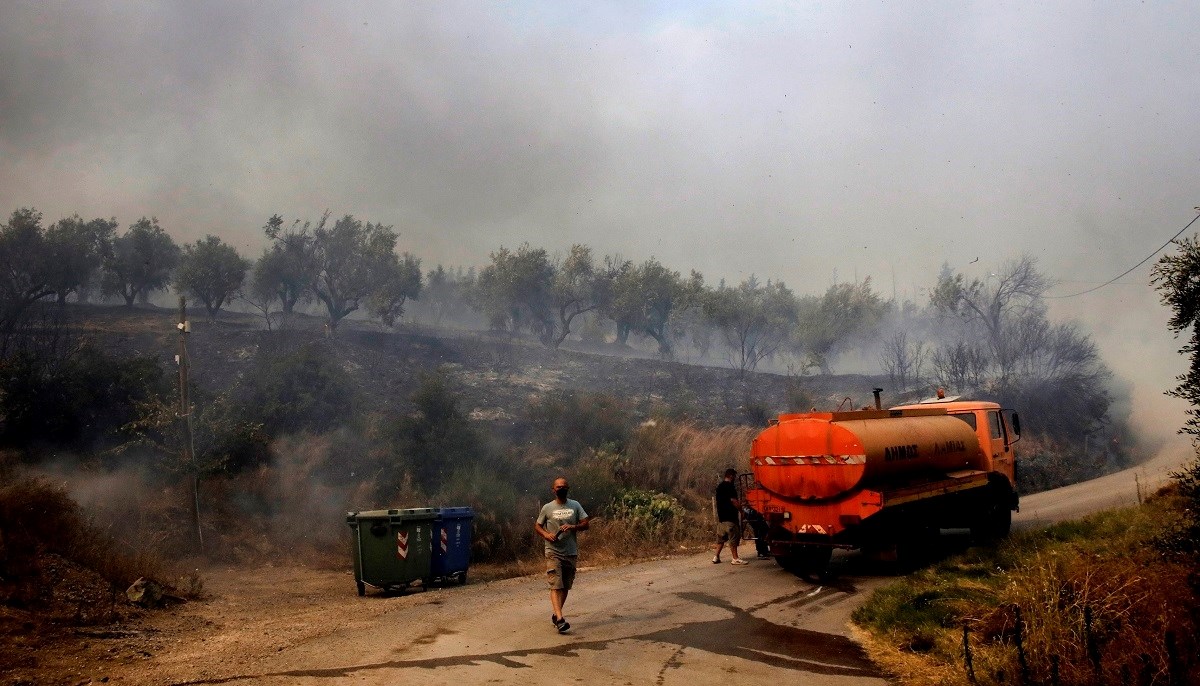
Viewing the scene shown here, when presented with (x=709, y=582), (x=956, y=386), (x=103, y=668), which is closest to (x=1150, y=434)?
(x=956, y=386)

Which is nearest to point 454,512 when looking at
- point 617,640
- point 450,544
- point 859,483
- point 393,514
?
point 450,544

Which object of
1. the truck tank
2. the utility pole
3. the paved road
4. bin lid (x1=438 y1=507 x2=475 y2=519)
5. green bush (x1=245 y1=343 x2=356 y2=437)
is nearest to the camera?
the paved road

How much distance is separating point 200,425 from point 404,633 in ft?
54.6

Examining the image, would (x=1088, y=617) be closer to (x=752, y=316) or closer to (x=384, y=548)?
(x=384, y=548)

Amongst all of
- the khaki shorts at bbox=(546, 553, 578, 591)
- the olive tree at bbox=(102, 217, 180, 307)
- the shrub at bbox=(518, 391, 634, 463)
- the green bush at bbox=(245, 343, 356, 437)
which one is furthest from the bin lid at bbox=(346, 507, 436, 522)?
the olive tree at bbox=(102, 217, 180, 307)

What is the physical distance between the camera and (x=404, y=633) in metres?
9.02

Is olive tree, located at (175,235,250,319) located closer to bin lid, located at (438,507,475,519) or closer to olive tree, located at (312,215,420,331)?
olive tree, located at (312,215,420,331)

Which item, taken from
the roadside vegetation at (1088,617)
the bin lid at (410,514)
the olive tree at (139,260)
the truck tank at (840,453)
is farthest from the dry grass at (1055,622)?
the olive tree at (139,260)

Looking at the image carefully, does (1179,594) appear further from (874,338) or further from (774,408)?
(874,338)

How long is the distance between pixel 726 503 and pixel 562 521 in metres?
6.19

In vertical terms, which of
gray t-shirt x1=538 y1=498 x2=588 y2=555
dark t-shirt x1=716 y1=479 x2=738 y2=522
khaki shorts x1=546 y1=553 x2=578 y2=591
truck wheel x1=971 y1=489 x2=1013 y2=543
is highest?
gray t-shirt x1=538 y1=498 x2=588 y2=555

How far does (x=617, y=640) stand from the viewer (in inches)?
340

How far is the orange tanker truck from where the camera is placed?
38.6ft

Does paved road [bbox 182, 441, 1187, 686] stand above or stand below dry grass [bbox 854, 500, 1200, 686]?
below
